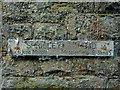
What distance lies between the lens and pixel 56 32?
1.50 m

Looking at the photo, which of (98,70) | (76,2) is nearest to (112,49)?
(98,70)

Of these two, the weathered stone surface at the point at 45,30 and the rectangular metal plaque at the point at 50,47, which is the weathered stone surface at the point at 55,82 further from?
the weathered stone surface at the point at 45,30

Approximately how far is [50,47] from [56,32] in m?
0.12

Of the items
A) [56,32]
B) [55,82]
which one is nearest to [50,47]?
[56,32]

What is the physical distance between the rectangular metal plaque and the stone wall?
0.12 feet

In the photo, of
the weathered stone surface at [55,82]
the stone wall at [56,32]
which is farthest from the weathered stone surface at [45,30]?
the weathered stone surface at [55,82]

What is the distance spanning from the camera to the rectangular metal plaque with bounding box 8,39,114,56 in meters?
1.47

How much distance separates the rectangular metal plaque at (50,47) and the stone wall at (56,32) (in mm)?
38

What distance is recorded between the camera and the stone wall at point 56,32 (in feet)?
4.91

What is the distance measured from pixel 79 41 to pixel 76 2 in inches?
11.4

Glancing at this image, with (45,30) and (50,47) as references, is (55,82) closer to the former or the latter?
(50,47)

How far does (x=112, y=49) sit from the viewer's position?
1492 millimetres

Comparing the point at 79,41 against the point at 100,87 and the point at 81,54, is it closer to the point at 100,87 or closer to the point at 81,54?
the point at 81,54

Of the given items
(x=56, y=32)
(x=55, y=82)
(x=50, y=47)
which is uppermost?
(x=56, y=32)
